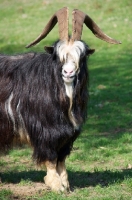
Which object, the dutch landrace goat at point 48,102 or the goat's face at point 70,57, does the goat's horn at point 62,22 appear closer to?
the dutch landrace goat at point 48,102

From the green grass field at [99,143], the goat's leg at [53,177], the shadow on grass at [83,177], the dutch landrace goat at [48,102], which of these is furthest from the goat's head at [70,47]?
the shadow on grass at [83,177]

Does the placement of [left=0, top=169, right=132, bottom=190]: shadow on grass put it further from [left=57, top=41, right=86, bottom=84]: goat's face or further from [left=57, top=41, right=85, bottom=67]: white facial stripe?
[left=57, top=41, right=85, bottom=67]: white facial stripe

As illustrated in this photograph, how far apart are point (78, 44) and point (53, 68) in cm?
52

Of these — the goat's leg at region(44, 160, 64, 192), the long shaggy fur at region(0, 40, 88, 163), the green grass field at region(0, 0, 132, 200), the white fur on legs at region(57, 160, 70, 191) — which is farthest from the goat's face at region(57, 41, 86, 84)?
the green grass field at region(0, 0, 132, 200)

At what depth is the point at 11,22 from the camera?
107 ft

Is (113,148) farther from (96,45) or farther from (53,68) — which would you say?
(96,45)

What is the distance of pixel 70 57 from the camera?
7574 mm

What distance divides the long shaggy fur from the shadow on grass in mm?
749

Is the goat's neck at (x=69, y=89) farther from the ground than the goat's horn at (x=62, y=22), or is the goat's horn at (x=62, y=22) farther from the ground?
the goat's horn at (x=62, y=22)

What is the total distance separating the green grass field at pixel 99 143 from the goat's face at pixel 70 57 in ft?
5.54

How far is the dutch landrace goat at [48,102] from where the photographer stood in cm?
780

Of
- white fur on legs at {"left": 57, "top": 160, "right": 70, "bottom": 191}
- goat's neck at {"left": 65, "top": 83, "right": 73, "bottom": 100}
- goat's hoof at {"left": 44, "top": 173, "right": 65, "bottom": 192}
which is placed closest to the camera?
goat's neck at {"left": 65, "top": 83, "right": 73, "bottom": 100}

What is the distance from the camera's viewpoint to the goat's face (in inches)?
295

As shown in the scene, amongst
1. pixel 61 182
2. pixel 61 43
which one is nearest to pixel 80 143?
pixel 61 182
